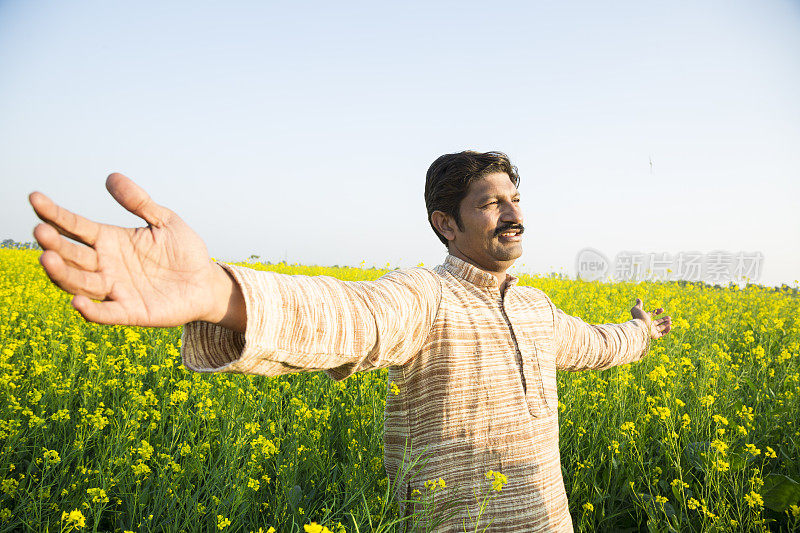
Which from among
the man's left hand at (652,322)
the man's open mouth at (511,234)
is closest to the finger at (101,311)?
the man's open mouth at (511,234)

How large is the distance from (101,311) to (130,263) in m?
0.09

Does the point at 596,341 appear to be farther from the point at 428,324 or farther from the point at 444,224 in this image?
the point at 428,324

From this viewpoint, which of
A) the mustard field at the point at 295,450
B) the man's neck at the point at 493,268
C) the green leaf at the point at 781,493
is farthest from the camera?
the green leaf at the point at 781,493

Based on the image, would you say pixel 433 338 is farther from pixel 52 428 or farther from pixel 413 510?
pixel 52 428

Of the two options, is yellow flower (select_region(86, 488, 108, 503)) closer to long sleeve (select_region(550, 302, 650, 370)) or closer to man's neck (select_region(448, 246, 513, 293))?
man's neck (select_region(448, 246, 513, 293))

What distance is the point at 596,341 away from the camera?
2057 mm

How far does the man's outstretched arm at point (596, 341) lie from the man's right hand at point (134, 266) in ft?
4.38

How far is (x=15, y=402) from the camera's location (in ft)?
7.89

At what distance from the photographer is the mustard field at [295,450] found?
184 centimetres

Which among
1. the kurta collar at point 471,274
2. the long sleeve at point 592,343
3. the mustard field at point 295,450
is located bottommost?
the mustard field at point 295,450

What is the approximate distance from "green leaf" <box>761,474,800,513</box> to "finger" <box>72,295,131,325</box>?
8.74 feet

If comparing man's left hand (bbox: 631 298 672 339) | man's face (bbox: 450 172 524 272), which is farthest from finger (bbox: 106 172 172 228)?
man's left hand (bbox: 631 298 672 339)

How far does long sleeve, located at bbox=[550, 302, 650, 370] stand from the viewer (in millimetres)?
1922

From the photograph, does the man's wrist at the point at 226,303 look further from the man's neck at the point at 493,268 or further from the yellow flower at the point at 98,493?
the yellow flower at the point at 98,493
